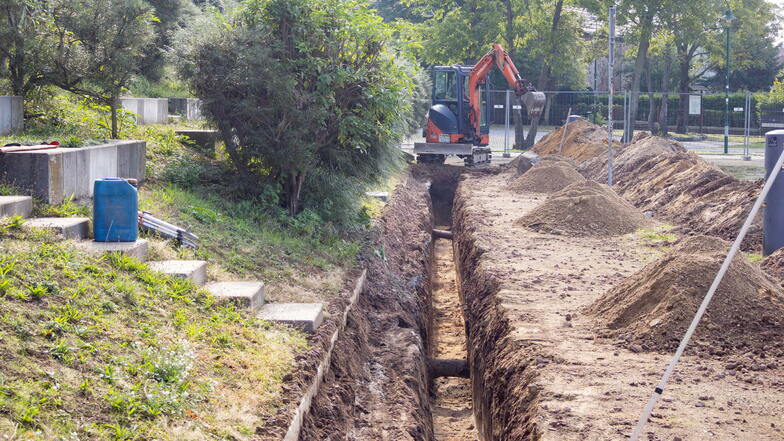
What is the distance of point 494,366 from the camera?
8211 millimetres

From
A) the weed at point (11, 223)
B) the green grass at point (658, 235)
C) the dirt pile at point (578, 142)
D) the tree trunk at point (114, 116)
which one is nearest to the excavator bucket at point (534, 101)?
the dirt pile at point (578, 142)

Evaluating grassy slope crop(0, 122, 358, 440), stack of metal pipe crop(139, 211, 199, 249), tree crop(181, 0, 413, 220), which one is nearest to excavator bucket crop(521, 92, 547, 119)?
tree crop(181, 0, 413, 220)

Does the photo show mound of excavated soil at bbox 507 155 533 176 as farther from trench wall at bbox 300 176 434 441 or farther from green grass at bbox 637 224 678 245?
trench wall at bbox 300 176 434 441

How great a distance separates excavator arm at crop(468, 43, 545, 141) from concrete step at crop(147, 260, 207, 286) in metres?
15.6

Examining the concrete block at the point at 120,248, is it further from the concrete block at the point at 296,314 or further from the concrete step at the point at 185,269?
the concrete block at the point at 296,314

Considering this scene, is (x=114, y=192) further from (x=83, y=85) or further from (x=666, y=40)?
(x=666, y=40)

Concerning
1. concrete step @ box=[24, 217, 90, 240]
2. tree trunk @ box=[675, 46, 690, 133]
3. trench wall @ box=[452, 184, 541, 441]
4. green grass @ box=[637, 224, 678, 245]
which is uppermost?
tree trunk @ box=[675, 46, 690, 133]

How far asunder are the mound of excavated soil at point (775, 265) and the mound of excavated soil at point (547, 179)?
10.2 m

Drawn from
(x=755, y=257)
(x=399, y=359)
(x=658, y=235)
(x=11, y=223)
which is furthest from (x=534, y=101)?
(x=11, y=223)

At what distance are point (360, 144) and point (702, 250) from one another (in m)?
4.70

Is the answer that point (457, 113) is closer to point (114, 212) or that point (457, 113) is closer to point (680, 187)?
point (680, 187)

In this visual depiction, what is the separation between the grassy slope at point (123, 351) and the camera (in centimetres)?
436

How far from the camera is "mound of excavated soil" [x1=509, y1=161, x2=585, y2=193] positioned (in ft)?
67.2

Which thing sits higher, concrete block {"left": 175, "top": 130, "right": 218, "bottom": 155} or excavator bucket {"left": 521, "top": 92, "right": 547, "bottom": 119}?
excavator bucket {"left": 521, "top": 92, "right": 547, "bottom": 119}
